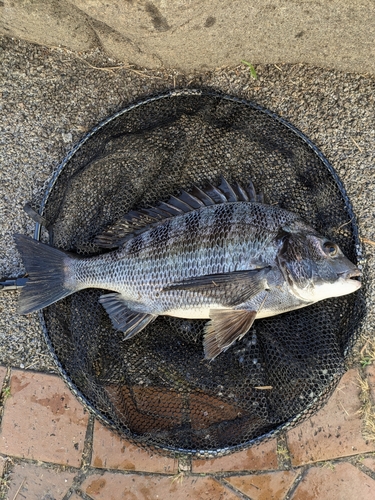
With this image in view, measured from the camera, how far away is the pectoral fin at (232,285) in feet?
7.13

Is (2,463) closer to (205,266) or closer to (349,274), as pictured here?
(205,266)

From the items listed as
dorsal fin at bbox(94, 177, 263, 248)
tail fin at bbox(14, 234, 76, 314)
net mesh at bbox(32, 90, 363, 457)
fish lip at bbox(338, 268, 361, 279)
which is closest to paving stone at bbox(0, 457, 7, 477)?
net mesh at bbox(32, 90, 363, 457)

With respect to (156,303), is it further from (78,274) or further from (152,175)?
(152,175)

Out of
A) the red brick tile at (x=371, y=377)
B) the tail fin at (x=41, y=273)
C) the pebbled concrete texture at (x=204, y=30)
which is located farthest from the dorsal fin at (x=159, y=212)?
the red brick tile at (x=371, y=377)

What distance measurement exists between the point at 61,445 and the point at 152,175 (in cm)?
173

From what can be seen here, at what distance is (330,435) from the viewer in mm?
2637

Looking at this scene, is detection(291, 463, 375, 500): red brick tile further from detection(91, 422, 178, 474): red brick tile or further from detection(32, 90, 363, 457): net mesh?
detection(91, 422, 178, 474): red brick tile

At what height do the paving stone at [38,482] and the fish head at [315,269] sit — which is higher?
the fish head at [315,269]

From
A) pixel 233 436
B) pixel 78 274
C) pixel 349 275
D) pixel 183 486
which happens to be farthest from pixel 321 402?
pixel 78 274

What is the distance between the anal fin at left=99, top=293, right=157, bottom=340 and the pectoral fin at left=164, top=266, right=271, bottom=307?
0.29 metres

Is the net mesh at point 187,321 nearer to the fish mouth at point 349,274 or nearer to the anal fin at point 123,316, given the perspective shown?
the anal fin at point 123,316

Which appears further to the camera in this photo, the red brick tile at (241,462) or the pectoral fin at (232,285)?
the red brick tile at (241,462)

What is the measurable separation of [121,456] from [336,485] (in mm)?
1304

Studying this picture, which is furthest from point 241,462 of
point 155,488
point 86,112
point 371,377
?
point 86,112
